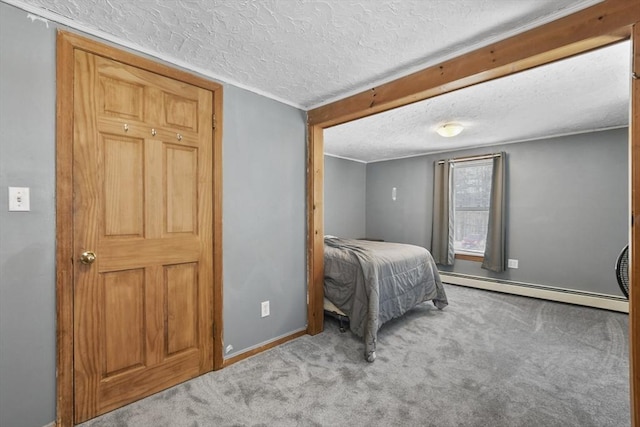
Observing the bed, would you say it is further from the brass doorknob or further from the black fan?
the brass doorknob

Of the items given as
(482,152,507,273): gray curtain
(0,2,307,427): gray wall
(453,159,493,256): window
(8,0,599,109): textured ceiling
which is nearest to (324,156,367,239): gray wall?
(453,159,493,256): window

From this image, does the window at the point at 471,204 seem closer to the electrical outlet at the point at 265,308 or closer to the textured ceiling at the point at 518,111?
the textured ceiling at the point at 518,111

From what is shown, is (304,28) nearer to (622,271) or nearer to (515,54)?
(515,54)

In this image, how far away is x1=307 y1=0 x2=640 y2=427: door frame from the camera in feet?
4.13

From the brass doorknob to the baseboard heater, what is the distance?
467cm

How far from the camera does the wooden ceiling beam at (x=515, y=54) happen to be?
1.33 meters

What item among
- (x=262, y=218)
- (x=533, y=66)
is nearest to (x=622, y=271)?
(x=533, y=66)

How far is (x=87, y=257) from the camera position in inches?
62.0

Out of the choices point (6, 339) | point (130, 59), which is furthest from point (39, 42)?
point (6, 339)

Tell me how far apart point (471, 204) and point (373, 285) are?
306 centimetres

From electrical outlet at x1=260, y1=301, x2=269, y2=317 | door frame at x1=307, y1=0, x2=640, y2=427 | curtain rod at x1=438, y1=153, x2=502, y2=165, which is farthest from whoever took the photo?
curtain rod at x1=438, y1=153, x2=502, y2=165

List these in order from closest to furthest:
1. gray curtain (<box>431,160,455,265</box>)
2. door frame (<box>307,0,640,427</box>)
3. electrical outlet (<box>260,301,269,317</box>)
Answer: door frame (<box>307,0,640,427</box>) < electrical outlet (<box>260,301,269,317</box>) < gray curtain (<box>431,160,455,265</box>)

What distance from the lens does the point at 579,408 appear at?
67.5 inches

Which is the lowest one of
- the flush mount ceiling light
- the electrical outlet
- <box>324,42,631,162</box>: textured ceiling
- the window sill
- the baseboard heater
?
the baseboard heater
